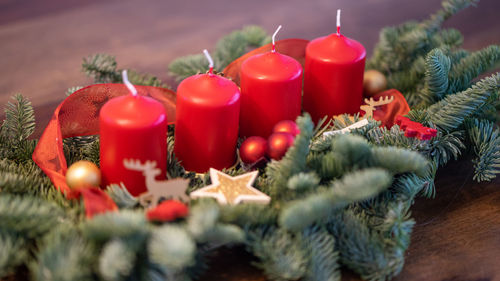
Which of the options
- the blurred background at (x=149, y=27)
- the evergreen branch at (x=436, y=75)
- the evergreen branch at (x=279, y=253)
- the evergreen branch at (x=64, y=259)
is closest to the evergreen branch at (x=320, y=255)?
the evergreen branch at (x=279, y=253)

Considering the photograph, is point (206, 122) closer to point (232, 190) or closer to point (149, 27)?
point (232, 190)

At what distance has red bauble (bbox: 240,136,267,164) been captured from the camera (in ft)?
2.36

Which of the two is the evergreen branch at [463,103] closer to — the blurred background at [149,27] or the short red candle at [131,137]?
the short red candle at [131,137]

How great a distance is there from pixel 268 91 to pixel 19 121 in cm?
35

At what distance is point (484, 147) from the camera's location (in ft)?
2.63

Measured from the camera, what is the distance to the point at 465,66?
90cm

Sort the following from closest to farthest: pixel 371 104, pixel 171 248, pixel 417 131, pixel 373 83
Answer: pixel 171 248, pixel 417 131, pixel 371 104, pixel 373 83

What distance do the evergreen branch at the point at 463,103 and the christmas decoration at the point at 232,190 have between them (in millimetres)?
291

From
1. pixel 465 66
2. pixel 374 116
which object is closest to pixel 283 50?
pixel 374 116

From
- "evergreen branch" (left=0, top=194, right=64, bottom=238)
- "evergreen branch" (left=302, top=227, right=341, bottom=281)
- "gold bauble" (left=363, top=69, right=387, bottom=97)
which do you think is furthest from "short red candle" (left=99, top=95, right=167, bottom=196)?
"gold bauble" (left=363, top=69, right=387, bottom=97)

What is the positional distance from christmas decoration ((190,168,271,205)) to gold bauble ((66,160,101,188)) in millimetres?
122

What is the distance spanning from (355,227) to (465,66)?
16.0 inches

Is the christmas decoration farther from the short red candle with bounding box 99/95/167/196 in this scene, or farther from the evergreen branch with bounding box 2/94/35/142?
the evergreen branch with bounding box 2/94/35/142

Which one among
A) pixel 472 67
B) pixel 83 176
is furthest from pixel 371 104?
pixel 83 176
